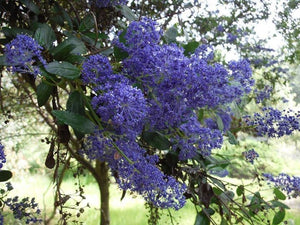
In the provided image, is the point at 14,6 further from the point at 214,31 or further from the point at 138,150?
the point at 214,31

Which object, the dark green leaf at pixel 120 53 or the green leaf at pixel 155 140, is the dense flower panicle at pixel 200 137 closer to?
the green leaf at pixel 155 140

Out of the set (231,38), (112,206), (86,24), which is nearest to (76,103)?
(86,24)

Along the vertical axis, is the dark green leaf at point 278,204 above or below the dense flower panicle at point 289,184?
below

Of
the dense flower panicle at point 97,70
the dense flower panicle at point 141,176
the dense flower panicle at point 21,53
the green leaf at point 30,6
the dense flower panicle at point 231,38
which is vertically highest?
the dense flower panicle at point 231,38

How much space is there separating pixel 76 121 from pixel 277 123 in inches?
13.2

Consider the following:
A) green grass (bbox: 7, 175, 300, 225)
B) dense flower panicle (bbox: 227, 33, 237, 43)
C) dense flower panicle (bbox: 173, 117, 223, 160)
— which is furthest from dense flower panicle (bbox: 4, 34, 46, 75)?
green grass (bbox: 7, 175, 300, 225)

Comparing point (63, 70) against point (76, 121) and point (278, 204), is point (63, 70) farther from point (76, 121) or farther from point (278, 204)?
point (278, 204)

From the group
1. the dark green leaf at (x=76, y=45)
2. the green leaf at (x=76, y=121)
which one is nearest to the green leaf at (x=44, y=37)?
the dark green leaf at (x=76, y=45)

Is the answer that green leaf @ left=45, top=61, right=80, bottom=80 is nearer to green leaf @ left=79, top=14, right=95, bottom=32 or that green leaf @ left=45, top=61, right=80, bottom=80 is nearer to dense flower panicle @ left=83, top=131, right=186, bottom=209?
dense flower panicle @ left=83, top=131, right=186, bottom=209

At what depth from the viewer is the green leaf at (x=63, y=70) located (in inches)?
18.6

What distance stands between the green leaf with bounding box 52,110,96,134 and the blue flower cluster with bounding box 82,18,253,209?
0.02m

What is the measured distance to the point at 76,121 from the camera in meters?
0.49

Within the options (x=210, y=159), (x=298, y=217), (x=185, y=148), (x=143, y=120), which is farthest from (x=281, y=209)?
(x=298, y=217)

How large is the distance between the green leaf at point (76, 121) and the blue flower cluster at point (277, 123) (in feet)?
0.95
